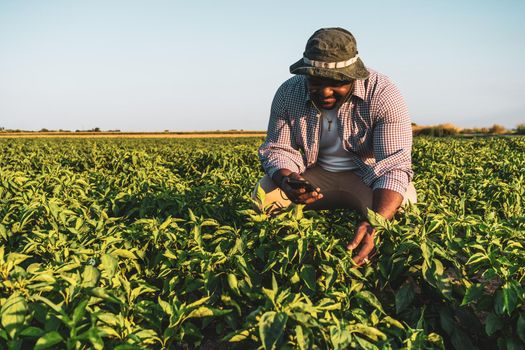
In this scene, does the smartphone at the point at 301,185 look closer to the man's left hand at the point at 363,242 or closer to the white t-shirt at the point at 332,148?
the man's left hand at the point at 363,242

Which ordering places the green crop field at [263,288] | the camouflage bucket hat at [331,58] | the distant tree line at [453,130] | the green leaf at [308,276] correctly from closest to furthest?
the green crop field at [263,288], the green leaf at [308,276], the camouflage bucket hat at [331,58], the distant tree line at [453,130]

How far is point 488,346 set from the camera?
2145 mm

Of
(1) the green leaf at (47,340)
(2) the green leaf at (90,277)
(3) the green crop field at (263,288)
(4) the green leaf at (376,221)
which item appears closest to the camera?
(1) the green leaf at (47,340)

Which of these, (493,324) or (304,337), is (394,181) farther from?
(304,337)

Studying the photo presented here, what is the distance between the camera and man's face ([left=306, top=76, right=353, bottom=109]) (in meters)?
2.81

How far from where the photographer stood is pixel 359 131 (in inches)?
124

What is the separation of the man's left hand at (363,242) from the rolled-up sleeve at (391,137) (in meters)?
0.51

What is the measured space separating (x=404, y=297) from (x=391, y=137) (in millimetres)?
1199

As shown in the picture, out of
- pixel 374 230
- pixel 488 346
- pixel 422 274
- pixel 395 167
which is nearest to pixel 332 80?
pixel 395 167

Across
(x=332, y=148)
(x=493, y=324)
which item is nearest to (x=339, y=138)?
(x=332, y=148)

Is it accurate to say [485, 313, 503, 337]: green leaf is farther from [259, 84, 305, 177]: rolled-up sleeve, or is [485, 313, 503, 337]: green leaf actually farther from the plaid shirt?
[259, 84, 305, 177]: rolled-up sleeve

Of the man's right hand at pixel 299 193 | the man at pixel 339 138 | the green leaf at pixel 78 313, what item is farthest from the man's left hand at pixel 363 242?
the green leaf at pixel 78 313

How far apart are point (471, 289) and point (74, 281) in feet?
5.45

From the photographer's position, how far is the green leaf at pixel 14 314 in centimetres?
152
